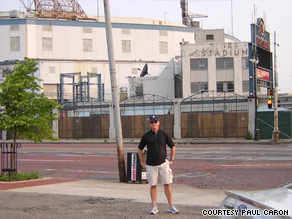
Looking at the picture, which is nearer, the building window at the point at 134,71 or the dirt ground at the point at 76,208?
the dirt ground at the point at 76,208

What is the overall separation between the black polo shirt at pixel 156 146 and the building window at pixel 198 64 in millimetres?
49609

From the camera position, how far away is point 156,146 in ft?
29.2

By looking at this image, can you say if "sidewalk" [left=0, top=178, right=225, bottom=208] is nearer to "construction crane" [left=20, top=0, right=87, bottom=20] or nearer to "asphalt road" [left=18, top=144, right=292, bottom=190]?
"asphalt road" [left=18, top=144, right=292, bottom=190]

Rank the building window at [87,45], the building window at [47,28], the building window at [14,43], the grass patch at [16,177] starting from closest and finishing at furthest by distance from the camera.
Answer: the grass patch at [16,177] → the building window at [14,43] → the building window at [47,28] → the building window at [87,45]

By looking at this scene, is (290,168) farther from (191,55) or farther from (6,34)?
(6,34)

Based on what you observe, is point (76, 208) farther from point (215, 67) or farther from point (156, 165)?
point (215, 67)

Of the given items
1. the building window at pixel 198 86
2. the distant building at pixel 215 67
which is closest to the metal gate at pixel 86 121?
the distant building at pixel 215 67

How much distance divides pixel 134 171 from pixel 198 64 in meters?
45.9

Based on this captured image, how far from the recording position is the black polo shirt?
347 inches

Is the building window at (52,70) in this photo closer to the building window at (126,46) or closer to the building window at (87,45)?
the building window at (87,45)

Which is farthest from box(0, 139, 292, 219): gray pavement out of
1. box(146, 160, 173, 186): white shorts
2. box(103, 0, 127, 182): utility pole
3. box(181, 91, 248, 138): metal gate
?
box(181, 91, 248, 138): metal gate

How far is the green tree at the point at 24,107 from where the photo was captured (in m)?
14.1

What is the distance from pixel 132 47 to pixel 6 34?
20.7 meters

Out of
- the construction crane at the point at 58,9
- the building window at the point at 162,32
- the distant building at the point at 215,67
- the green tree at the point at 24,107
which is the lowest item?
the green tree at the point at 24,107
